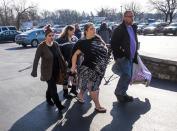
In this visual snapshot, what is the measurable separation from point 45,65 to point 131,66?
1.88 metres

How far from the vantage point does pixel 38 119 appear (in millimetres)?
6723

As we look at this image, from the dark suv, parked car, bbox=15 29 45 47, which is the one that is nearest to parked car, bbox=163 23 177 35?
the dark suv

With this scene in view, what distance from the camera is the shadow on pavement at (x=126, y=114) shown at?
6078 mm

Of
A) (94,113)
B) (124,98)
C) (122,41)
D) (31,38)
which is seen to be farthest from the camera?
(31,38)

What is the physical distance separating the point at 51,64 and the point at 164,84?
372cm

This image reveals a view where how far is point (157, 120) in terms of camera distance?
6379 mm

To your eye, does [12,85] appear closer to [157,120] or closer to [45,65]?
[45,65]

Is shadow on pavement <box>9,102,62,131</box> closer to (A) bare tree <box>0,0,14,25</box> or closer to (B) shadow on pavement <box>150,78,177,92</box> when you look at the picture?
(B) shadow on pavement <box>150,78,177,92</box>

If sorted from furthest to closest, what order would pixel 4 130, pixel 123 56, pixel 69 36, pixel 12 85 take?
pixel 12 85
pixel 69 36
pixel 123 56
pixel 4 130

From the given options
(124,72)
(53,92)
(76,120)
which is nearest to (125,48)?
(124,72)

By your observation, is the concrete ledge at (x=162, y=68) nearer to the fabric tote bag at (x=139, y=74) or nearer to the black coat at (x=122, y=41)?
the fabric tote bag at (x=139, y=74)

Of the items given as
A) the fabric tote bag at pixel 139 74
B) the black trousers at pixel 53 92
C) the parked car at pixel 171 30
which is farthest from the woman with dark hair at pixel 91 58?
the parked car at pixel 171 30

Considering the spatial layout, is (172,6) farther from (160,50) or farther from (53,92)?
(53,92)

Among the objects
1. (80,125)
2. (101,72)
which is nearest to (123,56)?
(101,72)
